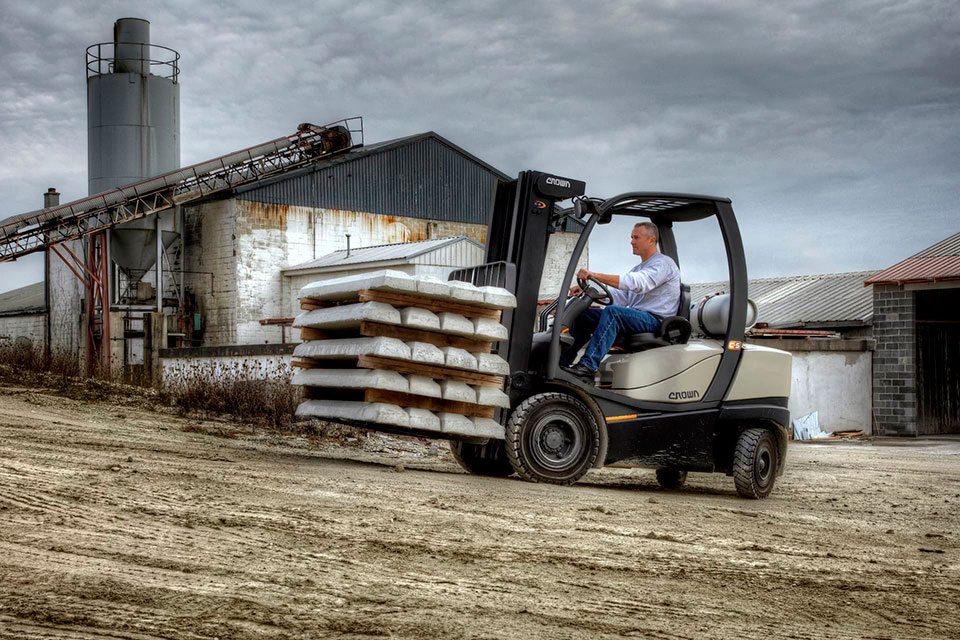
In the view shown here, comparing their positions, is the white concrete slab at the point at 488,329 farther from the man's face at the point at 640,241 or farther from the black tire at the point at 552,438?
the man's face at the point at 640,241

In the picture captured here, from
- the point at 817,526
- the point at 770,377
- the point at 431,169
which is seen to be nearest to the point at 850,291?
the point at 431,169

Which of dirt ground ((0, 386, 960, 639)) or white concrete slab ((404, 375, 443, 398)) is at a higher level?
white concrete slab ((404, 375, 443, 398))

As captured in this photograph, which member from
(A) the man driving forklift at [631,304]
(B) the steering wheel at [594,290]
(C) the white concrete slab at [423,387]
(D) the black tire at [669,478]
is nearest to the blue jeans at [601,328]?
(A) the man driving forklift at [631,304]

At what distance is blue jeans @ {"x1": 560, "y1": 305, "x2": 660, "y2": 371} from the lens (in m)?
8.75

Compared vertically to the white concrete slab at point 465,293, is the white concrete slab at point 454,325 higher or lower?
lower

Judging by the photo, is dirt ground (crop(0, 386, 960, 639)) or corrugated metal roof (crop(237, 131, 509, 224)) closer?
dirt ground (crop(0, 386, 960, 639))

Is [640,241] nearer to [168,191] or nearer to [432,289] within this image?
[432,289]

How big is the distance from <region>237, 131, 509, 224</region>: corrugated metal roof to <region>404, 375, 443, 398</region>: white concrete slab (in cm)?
2771

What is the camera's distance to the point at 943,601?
5492 millimetres

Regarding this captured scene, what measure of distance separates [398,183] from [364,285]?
30.8 m

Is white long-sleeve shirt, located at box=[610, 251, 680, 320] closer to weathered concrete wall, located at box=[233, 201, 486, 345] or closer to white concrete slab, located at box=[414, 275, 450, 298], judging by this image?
white concrete slab, located at box=[414, 275, 450, 298]

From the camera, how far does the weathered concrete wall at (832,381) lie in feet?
79.1

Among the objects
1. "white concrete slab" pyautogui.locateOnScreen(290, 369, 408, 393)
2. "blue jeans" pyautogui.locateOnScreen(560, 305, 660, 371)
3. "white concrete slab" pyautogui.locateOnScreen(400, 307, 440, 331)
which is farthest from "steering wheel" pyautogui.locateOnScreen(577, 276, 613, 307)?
"white concrete slab" pyautogui.locateOnScreen(290, 369, 408, 393)

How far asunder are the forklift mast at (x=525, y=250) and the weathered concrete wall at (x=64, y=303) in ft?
103
